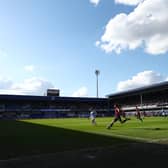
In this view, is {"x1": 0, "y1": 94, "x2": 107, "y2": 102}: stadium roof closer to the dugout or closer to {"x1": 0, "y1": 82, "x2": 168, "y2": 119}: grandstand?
{"x1": 0, "y1": 82, "x2": 168, "y2": 119}: grandstand

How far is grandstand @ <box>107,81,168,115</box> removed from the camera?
329ft

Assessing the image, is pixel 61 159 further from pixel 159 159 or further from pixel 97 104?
pixel 97 104

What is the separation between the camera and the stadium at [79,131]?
10219 millimetres

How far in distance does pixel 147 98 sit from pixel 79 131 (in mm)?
94389

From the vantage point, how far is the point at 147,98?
113688mm

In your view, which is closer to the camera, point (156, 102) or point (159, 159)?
point (159, 159)

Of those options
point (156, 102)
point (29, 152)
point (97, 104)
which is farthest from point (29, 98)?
point (29, 152)

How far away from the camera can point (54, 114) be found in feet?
364

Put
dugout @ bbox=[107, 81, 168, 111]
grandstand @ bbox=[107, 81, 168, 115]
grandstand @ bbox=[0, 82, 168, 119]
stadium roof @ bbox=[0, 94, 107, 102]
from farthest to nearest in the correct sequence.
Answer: stadium roof @ bbox=[0, 94, 107, 102]
grandstand @ bbox=[0, 82, 168, 119]
dugout @ bbox=[107, 81, 168, 111]
grandstand @ bbox=[107, 81, 168, 115]

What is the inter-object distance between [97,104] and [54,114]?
24.1m

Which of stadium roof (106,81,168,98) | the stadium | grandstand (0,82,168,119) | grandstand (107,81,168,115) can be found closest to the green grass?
the stadium

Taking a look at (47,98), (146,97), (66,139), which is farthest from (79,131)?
(47,98)

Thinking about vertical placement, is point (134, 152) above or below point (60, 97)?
below

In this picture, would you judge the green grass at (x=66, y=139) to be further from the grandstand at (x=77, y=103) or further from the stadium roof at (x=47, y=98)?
the stadium roof at (x=47, y=98)
